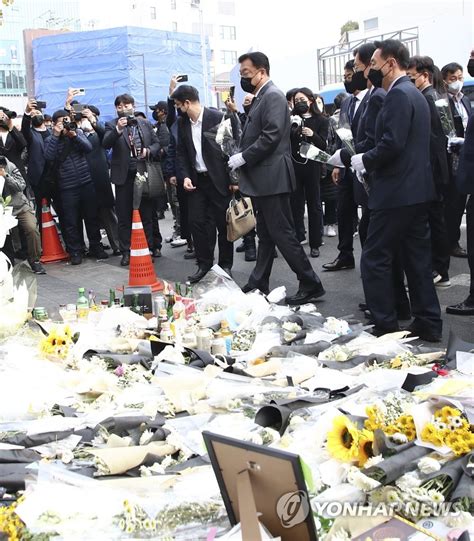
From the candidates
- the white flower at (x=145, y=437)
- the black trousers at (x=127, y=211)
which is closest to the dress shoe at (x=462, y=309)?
the white flower at (x=145, y=437)

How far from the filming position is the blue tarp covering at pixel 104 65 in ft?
122

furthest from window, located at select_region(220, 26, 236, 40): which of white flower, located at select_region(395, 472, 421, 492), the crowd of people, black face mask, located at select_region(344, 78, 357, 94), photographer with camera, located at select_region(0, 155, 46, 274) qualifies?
white flower, located at select_region(395, 472, 421, 492)

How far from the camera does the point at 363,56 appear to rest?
567 centimetres

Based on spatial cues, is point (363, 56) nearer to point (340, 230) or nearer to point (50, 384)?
point (340, 230)

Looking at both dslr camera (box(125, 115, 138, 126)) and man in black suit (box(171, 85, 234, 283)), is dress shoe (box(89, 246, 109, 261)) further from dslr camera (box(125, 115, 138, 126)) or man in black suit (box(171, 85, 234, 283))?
man in black suit (box(171, 85, 234, 283))

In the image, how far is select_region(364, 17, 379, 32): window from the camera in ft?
118

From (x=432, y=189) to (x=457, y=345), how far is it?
1.35 metres

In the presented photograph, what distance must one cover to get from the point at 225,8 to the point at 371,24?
35.9 m

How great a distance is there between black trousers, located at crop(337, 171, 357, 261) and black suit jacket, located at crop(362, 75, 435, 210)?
95.1 inches

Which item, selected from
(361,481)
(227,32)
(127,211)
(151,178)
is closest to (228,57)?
(227,32)

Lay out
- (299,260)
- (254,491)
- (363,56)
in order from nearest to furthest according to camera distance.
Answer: (254,491) < (363,56) < (299,260)

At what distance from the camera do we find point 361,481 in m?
2.43

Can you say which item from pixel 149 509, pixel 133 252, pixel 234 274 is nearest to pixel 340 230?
pixel 234 274

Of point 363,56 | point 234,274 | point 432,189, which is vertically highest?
point 363,56
